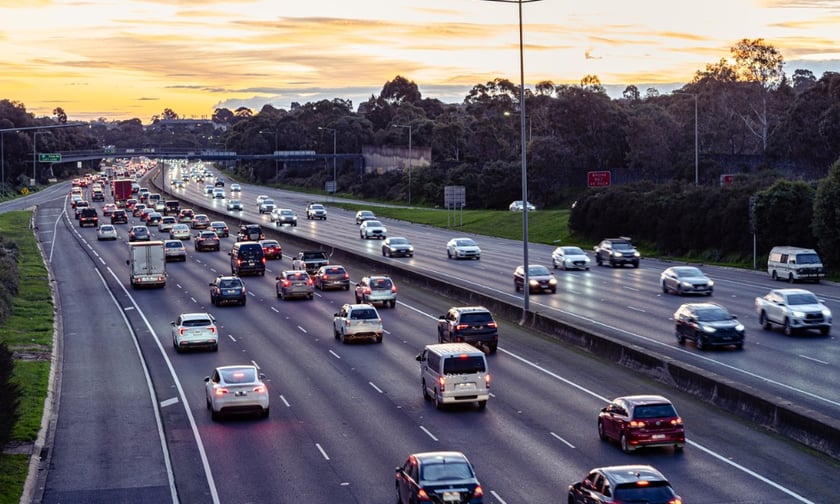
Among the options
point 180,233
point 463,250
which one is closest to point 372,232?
point 180,233

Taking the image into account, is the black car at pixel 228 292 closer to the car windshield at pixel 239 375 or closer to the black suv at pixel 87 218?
the car windshield at pixel 239 375

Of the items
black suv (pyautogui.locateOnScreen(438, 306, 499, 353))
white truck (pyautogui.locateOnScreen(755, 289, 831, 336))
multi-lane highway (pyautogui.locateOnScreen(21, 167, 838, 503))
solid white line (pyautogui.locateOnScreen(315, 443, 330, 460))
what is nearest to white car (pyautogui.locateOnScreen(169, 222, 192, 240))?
multi-lane highway (pyautogui.locateOnScreen(21, 167, 838, 503))

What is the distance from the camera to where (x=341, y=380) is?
122ft

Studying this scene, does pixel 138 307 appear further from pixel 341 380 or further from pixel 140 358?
pixel 341 380

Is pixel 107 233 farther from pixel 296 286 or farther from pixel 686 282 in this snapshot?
pixel 686 282

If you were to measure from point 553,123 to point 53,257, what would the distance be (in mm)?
77509

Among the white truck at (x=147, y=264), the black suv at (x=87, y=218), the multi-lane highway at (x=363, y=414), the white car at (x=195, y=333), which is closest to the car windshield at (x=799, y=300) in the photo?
the multi-lane highway at (x=363, y=414)

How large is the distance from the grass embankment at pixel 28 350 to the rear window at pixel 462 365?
1098cm

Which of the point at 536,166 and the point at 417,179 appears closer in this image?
the point at 536,166

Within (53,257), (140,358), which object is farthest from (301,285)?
(53,257)

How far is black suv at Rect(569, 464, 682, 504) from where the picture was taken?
1945 cm

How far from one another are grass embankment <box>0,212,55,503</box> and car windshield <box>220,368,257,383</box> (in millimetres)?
5053

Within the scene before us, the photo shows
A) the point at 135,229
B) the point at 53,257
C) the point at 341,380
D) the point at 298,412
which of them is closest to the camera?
the point at 298,412

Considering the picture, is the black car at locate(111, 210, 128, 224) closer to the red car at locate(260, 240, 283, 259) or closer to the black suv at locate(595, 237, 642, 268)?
the red car at locate(260, 240, 283, 259)
